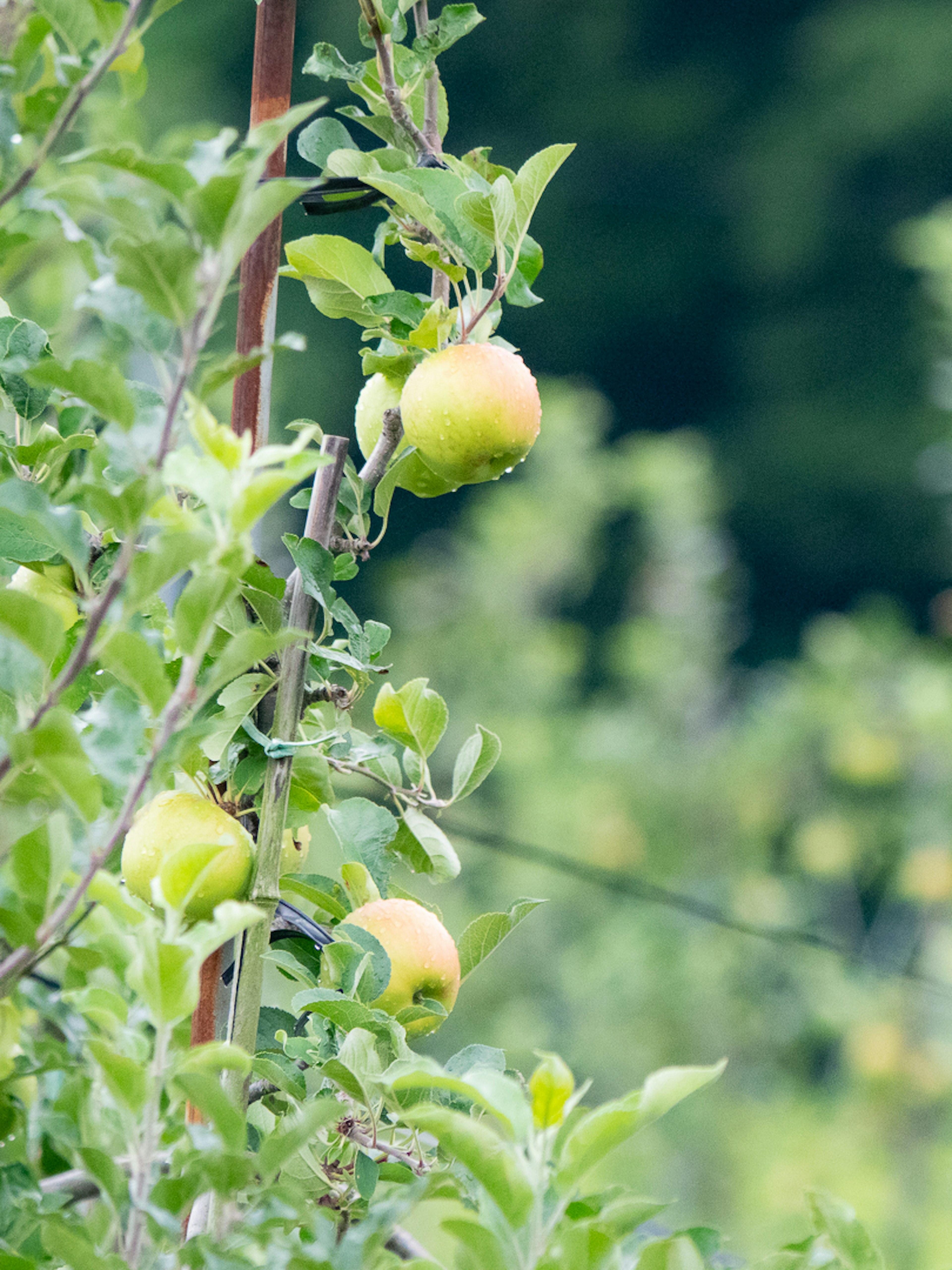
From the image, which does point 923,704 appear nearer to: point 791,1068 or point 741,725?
point 741,725

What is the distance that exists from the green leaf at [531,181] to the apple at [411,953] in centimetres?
26

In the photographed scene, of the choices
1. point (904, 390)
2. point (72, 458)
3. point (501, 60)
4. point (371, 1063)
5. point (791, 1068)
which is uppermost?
point (72, 458)

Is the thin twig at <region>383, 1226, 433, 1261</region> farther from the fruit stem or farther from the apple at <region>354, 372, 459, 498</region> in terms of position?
the apple at <region>354, 372, 459, 498</region>

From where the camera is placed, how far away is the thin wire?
1.14 metres

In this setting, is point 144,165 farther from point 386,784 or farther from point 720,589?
point 720,589

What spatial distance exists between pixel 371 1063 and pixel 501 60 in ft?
19.5

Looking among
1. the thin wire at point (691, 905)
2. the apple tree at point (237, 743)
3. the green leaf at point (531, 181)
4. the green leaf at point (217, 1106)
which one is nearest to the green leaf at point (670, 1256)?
the apple tree at point (237, 743)

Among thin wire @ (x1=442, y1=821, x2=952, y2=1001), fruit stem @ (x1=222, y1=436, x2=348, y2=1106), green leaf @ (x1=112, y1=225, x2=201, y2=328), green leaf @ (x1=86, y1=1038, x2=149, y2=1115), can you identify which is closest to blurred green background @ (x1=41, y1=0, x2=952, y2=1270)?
thin wire @ (x1=442, y1=821, x2=952, y2=1001)

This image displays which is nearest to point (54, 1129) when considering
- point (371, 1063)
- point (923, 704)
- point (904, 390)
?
point (371, 1063)

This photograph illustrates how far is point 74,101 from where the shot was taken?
14.0 inches

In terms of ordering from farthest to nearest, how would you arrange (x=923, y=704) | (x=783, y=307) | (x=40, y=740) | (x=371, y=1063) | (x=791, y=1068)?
(x=783, y=307), (x=791, y=1068), (x=923, y=704), (x=371, y=1063), (x=40, y=740)

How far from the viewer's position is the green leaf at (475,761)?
0.52 metres

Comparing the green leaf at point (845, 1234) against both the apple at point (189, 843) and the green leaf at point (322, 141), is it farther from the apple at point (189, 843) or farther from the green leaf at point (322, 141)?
the green leaf at point (322, 141)

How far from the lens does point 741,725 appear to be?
2.84m
